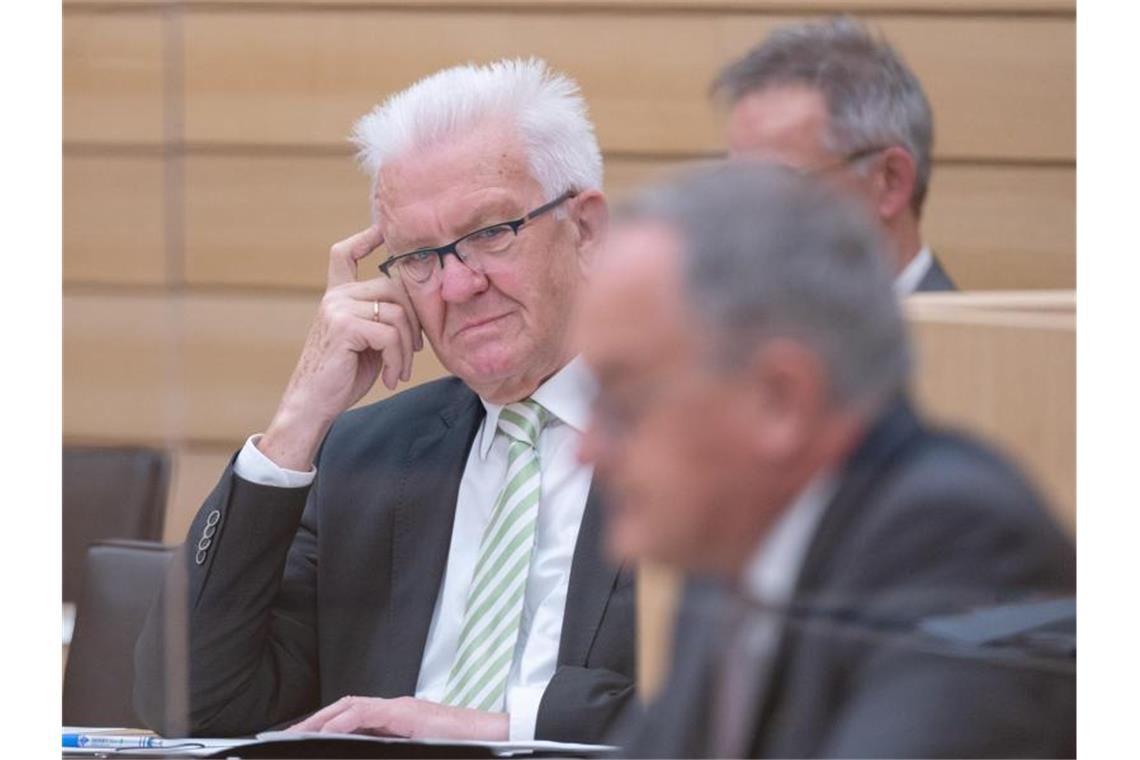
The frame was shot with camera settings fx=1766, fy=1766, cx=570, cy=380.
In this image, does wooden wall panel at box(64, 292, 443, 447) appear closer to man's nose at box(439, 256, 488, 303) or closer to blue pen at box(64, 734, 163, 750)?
man's nose at box(439, 256, 488, 303)

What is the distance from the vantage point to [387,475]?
92.9 inches

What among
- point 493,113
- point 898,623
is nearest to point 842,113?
point 493,113

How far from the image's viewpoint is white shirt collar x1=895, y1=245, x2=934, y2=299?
1.55 meters

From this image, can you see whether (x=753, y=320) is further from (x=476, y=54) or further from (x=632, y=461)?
(x=476, y=54)

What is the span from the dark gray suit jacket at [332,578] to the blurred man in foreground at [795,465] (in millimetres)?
765

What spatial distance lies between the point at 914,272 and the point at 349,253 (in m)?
0.83

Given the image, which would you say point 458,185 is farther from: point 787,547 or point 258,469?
point 787,547

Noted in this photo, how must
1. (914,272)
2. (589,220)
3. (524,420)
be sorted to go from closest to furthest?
(914,272)
(589,220)
(524,420)

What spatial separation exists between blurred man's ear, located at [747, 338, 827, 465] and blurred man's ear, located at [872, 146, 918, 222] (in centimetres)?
50

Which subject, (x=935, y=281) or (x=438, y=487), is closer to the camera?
(x=935, y=281)

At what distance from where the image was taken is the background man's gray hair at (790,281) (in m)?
1.34

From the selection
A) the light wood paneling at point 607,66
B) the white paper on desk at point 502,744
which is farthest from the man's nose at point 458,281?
the white paper on desk at point 502,744

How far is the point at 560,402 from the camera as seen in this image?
7.43 feet

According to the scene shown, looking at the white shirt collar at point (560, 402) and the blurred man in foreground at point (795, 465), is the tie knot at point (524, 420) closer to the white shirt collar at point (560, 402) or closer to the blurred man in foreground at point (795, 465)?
the white shirt collar at point (560, 402)
